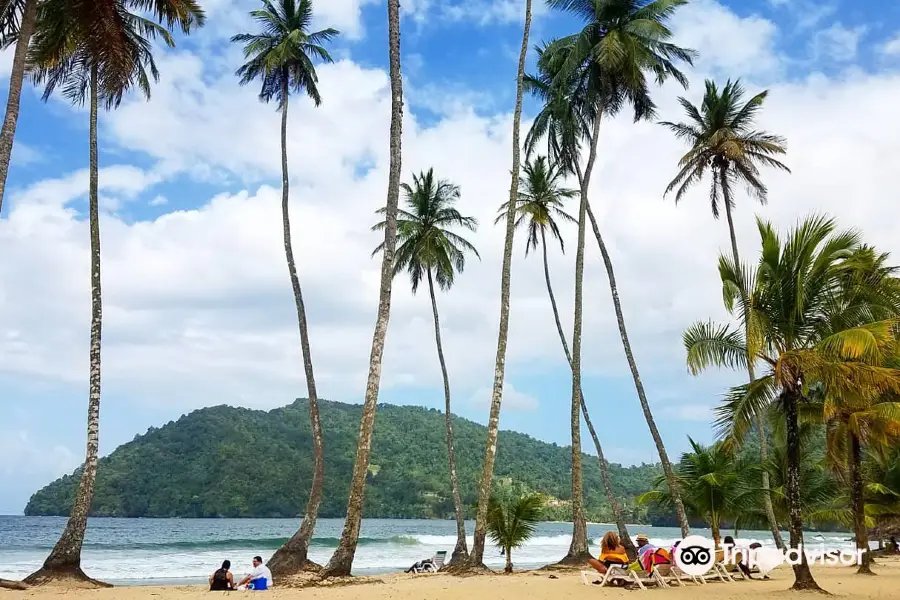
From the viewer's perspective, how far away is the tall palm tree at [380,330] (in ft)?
43.3

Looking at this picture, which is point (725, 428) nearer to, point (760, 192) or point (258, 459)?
point (760, 192)

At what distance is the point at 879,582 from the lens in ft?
49.7

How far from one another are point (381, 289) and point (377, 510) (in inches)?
3222

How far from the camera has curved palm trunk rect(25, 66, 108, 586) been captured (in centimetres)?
1334

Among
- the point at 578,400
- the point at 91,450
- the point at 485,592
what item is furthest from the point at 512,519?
the point at 91,450

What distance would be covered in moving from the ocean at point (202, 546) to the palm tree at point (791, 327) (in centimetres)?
801

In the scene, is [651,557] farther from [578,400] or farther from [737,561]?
[578,400]

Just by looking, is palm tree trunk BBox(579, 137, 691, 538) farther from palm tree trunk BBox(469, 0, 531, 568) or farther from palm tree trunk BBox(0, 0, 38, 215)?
palm tree trunk BBox(0, 0, 38, 215)

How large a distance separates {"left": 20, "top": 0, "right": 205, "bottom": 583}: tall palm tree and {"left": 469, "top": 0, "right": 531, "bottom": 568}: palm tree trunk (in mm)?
8174

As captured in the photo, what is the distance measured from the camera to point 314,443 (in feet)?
65.5

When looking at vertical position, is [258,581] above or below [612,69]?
below

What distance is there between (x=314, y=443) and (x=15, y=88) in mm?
11471

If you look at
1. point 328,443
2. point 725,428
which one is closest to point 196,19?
point 725,428

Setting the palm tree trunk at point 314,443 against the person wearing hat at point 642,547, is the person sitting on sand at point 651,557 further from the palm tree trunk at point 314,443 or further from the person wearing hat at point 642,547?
the palm tree trunk at point 314,443
